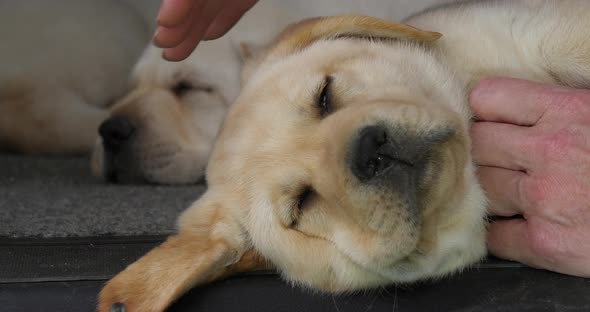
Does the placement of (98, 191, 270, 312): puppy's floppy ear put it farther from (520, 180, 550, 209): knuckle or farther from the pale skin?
(520, 180, 550, 209): knuckle

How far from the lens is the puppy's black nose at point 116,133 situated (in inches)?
114

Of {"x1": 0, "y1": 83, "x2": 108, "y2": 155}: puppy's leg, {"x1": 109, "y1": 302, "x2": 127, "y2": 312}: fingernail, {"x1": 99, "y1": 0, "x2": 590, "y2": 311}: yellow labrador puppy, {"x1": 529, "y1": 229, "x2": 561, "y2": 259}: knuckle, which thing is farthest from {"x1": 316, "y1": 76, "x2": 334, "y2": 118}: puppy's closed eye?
{"x1": 0, "y1": 83, "x2": 108, "y2": 155}: puppy's leg

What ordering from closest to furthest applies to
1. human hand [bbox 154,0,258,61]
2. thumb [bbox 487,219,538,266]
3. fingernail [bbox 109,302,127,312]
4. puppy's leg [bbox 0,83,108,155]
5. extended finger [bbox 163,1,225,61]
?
fingernail [bbox 109,302,127,312]
thumb [bbox 487,219,538,266]
human hand [bbox 154,0,258,61]
extended finger [bbox 163,1,225,61]
puppy's leg [bbox 0,83,108,155]

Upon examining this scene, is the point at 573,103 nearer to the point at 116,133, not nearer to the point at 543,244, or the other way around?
the point at 543,244

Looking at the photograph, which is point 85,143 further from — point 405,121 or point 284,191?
point 405,121

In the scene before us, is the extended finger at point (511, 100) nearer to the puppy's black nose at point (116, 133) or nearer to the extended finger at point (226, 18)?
the extended finger at point (226, 18)

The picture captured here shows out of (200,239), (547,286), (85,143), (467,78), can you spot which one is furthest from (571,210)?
(85,143)

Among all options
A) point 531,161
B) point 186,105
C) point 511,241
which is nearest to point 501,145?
point 531,161

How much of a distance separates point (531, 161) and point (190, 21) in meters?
0.85

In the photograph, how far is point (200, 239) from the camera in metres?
1.77

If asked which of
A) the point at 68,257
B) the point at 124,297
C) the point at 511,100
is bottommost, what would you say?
the point at 68,257

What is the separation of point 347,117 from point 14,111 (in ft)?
7.02

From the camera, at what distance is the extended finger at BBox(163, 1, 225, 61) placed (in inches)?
77.4

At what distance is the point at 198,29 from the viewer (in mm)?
1987
